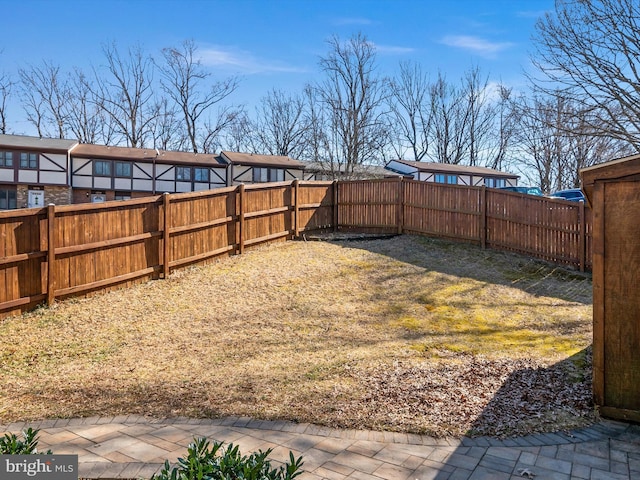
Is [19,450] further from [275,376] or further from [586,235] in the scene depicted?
[586,235]

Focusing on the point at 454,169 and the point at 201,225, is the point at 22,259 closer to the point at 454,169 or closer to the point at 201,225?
the point at 201,225

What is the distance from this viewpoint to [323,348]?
556 cm

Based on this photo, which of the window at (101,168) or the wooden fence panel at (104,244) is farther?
the window at (101,168)

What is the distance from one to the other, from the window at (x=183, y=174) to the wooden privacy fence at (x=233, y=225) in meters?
18.2

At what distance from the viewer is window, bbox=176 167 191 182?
94.6ft

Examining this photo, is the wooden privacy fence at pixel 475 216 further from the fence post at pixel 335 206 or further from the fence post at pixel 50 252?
the fence post at pixel 50 252

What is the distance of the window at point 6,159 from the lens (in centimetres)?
2483

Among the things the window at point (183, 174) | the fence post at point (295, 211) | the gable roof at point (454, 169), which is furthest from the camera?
the gable roof at point (454, 169)

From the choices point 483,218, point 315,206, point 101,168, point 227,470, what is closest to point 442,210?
point 483,218

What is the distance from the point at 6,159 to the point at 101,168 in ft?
15.9

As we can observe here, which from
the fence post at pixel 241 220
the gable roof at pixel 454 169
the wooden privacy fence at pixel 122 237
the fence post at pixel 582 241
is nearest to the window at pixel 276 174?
the gable roof at pixel 454 169

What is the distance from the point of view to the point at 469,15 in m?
13.9

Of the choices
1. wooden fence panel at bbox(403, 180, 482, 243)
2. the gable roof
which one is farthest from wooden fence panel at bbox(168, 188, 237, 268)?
the gable roof

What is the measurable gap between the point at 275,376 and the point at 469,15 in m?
13.7
